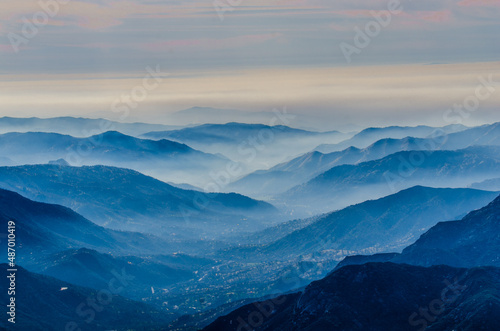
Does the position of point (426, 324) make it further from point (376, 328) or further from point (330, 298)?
point (330, 298)

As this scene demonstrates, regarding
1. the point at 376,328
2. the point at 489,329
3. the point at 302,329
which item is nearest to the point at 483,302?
the point at 489,329

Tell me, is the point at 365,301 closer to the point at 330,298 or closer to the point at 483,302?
the point at 330,298

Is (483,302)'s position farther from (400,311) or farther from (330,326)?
(330,326)

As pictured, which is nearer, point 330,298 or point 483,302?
point 483,302

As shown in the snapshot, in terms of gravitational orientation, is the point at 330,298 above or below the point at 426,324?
above

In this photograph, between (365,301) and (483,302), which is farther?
(365,301)

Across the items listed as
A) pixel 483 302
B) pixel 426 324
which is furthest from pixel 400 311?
pixel 483 302

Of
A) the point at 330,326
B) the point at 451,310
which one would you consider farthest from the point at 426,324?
the point at 330,326

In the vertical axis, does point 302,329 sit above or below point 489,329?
above
